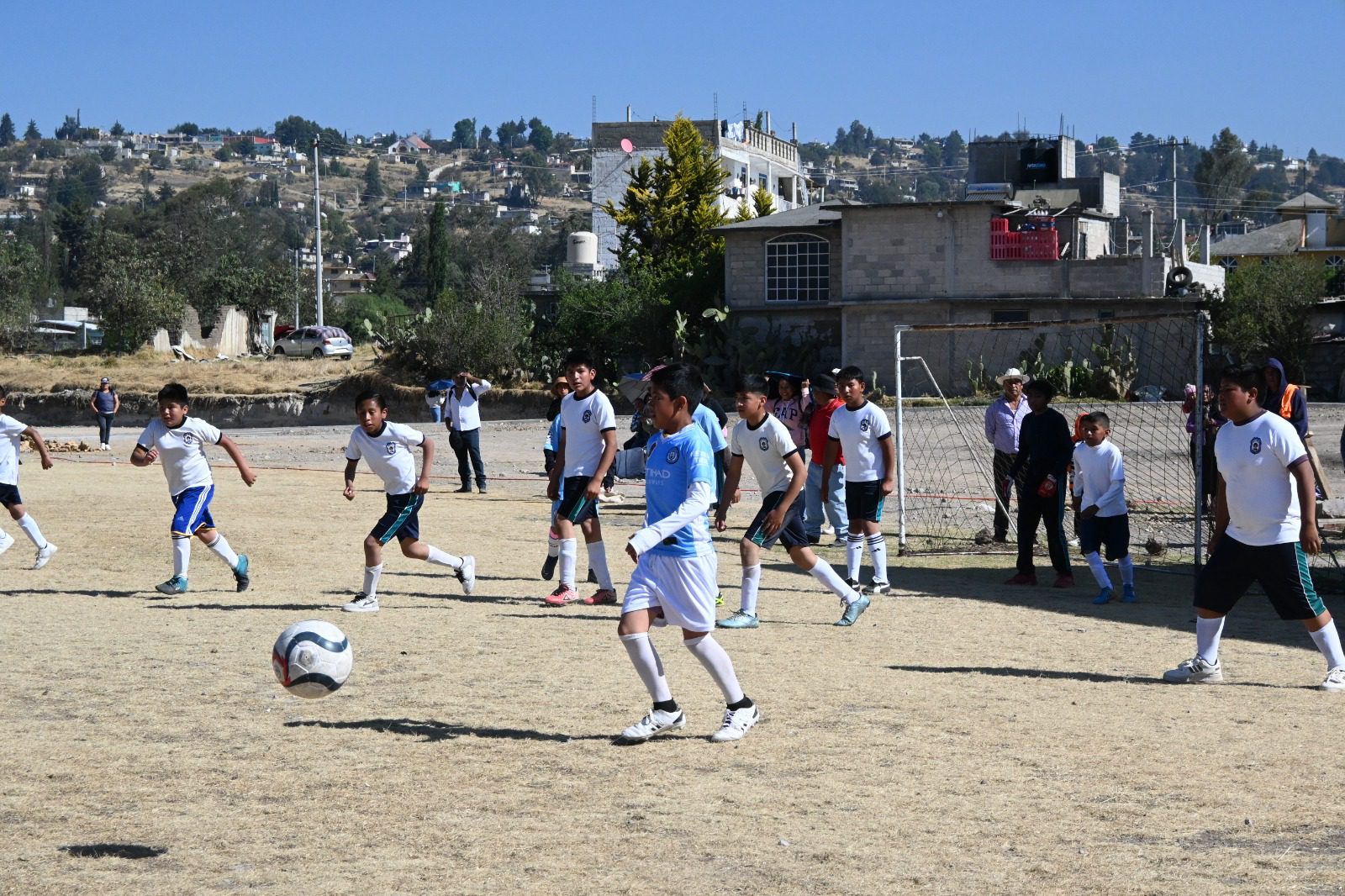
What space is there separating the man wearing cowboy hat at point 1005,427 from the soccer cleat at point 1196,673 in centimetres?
646

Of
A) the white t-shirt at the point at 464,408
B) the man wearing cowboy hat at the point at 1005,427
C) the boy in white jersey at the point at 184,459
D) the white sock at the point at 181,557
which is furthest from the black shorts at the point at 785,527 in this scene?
the white t-shirt at the point at 464,408

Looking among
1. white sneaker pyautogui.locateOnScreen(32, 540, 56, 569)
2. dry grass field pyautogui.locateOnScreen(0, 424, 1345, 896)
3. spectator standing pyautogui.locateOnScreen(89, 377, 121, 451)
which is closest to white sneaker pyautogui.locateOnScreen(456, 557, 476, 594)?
dry grass field pyautogui.locateOnScreen(0, 424, 1345, 896)

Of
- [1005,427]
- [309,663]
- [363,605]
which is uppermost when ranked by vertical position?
[1005,427]

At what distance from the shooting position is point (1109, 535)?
40.0 feet

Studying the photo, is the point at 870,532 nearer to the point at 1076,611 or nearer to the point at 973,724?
the point at 1076,611

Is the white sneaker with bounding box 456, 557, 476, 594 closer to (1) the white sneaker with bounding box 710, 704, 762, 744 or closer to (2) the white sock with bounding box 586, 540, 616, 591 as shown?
(2) the white sock with bounding box 586, 540, 616, 591

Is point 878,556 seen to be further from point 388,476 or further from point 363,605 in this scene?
point 363,605

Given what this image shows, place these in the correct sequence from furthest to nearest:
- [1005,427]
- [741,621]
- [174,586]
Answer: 1. [1005,427]
2. [174,586]
3. [741,621]

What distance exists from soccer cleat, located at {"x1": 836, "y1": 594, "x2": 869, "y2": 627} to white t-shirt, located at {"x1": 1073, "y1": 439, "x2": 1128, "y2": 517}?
252 centimetres

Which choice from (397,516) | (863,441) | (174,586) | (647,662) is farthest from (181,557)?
(647,662)

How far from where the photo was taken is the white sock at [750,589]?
10.6m

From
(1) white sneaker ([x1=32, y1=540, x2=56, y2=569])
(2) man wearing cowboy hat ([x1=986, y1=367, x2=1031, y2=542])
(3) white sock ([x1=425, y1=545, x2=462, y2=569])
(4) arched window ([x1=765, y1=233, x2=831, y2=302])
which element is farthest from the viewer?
(4) arched window ([x1=765, y1=233, x2=831, y2=302])

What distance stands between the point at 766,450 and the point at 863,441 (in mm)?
1594

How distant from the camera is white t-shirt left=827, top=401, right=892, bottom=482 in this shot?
1150cm
